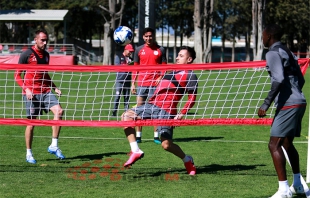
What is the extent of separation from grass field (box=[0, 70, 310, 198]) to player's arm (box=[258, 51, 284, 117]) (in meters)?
1.29

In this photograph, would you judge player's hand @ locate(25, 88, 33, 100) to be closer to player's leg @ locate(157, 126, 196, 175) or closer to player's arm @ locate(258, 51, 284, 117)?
player's leg @ locate(157, 126, 196, 175)

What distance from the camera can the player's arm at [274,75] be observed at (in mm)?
6711

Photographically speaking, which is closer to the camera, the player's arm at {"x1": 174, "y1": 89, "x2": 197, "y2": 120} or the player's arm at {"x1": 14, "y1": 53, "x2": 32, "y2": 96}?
the player's arm at {"x1": 174, "y1": 89, "x2": 197, "y2": 120}

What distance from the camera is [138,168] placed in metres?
9.17

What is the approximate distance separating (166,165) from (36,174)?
6.48 ft

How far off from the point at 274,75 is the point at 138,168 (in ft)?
10.3

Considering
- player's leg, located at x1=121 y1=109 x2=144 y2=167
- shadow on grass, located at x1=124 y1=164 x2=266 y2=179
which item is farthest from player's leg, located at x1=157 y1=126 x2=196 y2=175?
player's leg, located at x1=121 y1=109 x2=144 y2=167

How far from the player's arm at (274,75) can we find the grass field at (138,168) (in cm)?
129

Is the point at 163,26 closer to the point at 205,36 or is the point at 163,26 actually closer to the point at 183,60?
the point at 205,36

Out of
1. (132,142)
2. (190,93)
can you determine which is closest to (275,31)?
(190,93)

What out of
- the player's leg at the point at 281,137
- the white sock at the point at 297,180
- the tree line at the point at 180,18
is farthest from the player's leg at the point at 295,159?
the tree line at the point at 180,18

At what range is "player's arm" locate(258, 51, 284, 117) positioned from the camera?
6711 mm

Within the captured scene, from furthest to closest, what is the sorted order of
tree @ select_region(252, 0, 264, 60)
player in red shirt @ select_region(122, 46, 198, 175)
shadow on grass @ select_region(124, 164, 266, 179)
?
tree @ select_region(252, 0, 264, 60) < shadow on grass @ select_region(124, 164, 266, 179) < player in red shirt @ select_region(122, 46, 198, 175)

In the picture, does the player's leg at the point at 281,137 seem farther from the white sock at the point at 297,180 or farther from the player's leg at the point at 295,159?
the white sock at the point at 297,180
